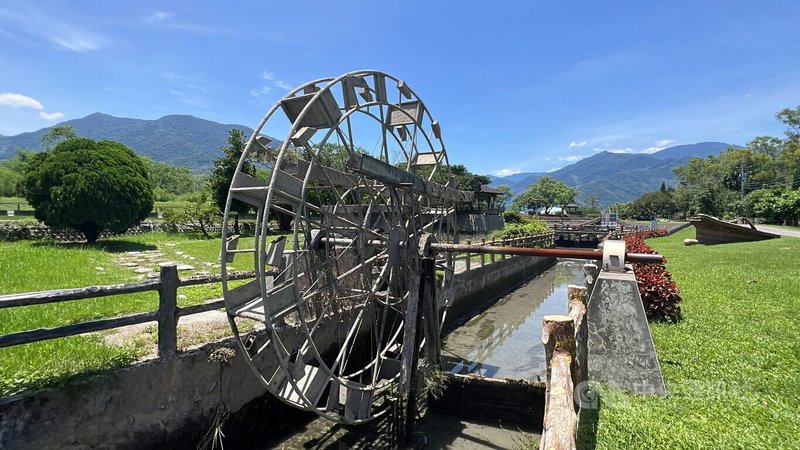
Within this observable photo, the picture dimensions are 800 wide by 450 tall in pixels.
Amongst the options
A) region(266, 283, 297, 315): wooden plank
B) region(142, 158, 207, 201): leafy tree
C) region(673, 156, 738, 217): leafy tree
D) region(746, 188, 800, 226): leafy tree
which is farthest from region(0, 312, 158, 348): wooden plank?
region(142, 158, 207, 201): leafy tree

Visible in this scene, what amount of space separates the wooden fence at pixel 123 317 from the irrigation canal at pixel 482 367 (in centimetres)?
219

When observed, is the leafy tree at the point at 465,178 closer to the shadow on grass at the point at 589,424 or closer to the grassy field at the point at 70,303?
the grassy field at the point at 70,303

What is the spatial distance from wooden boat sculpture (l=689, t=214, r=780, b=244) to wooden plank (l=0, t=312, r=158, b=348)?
69.2ft

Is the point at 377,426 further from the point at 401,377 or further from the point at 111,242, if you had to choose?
the point at 111,242

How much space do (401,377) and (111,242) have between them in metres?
13.8

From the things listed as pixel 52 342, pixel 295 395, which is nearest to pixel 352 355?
pixel 295 395

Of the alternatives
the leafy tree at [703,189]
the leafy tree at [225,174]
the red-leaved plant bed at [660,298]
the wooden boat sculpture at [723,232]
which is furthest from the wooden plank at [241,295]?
the leafy tree at [703,189]

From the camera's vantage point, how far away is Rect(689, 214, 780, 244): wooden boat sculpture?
1811cm

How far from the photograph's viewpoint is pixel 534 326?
13.5 meters

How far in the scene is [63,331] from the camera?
387 cm

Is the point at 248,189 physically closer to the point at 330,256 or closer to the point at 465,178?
the point at 330,256

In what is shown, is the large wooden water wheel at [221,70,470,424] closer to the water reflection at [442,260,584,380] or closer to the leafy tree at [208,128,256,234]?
the water reflection at [442,260,584,380]

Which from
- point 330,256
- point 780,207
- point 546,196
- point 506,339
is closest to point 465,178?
point 780,207

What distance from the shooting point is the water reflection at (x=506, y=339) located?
31.4 feet
